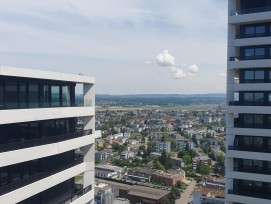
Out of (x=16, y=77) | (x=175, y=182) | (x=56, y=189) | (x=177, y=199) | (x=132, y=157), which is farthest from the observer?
(x=132, y=157)

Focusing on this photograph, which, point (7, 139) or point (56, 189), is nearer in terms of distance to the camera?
point (7, 139)

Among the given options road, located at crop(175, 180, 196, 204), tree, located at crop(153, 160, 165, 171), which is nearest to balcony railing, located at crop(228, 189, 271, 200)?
road, located at crop(175, 180, 196, 204)

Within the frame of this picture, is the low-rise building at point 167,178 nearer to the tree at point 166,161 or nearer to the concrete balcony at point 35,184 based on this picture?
the tree at point 166,161

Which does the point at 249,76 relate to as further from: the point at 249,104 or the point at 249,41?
the point at 249,41

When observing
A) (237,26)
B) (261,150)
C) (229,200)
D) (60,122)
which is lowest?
(229,200)

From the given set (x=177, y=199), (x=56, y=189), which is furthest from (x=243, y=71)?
(x=177, y=199)

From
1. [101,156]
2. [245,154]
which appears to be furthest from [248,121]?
[101,156]

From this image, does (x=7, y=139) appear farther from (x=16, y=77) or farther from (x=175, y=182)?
Result: (x=175, y=182)
